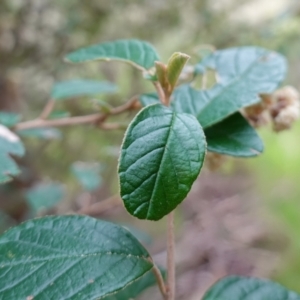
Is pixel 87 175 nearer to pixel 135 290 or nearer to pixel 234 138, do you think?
pixel 135 290

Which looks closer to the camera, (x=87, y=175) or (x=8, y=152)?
(x=8, y=152)

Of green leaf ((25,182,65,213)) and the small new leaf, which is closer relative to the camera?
the small new leaf

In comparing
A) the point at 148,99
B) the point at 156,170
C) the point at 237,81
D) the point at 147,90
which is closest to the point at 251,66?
the point at 237,81

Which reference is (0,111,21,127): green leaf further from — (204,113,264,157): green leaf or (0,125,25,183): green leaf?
(204,113,264,157): green leaf

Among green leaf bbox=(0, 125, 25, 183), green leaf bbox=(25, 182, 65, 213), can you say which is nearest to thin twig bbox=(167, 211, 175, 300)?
green leaf bbox=(0, 125, 25, 183)

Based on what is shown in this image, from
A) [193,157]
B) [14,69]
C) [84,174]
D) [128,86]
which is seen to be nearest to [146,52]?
[193,157]

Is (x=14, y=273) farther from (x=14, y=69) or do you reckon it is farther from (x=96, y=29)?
(x=96, y=29)

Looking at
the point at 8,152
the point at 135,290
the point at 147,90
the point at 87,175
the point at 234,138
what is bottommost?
the point at 147,90
